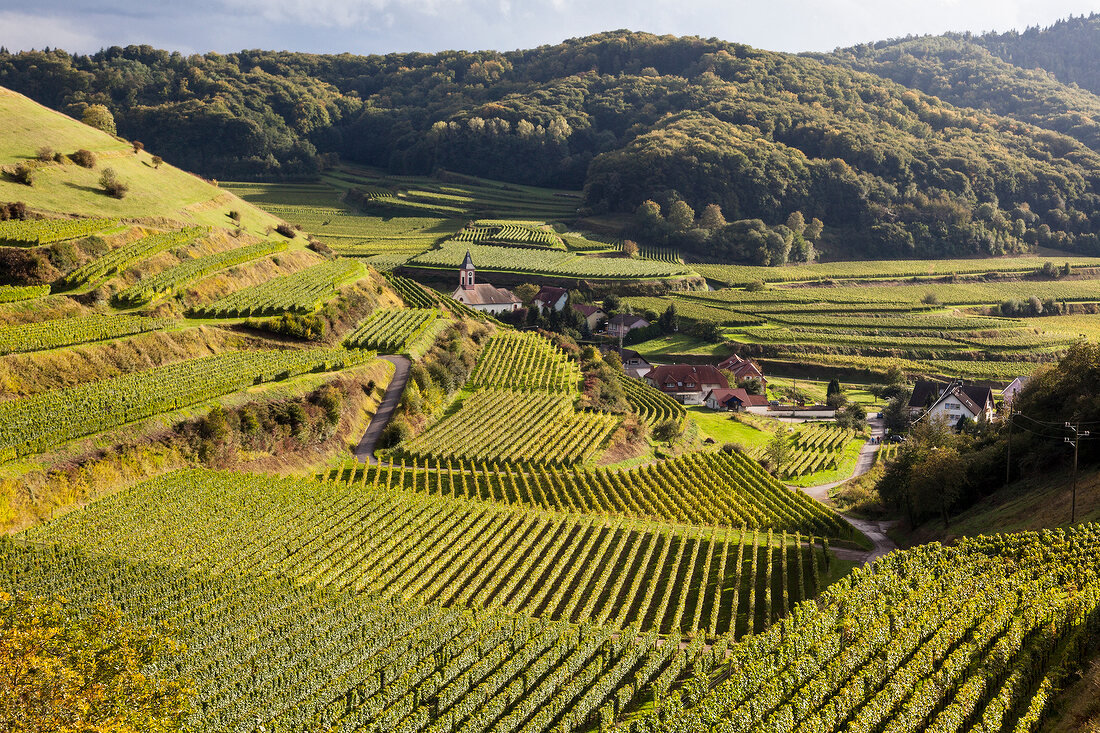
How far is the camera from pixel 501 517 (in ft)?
136

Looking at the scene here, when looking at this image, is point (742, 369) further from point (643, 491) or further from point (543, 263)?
point (643, 491)

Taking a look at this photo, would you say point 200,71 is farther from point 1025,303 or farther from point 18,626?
point 18,626

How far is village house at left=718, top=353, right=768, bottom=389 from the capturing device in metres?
89.1

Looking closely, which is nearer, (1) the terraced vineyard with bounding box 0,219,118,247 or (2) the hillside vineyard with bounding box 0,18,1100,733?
(2) the hillside vineyard with bounding box 0,18,1100,733

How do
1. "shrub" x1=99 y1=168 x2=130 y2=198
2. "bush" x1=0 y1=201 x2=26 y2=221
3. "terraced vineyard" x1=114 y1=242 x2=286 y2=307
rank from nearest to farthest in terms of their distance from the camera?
1. "terraced vineyard" x1=114 y1=242 x2=286 y2=307
2. "bush" x1=0 y1=201 x2=26 y2=221
3. "shrub" x1=99 y1=168 x2=130 y2=198

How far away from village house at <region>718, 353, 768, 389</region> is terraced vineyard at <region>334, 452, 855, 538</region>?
36.3 m

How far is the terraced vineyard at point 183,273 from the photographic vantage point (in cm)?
5369

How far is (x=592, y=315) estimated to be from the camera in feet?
347

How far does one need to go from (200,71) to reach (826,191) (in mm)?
130399

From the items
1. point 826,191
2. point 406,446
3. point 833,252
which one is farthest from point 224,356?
point 826,191

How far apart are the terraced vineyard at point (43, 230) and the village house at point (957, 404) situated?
63539 mm

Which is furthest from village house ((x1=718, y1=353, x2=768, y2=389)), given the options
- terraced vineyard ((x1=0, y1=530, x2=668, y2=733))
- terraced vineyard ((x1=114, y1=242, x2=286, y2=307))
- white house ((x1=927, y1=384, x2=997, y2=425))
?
terraced vineyard ((x1=0, y1=530, x2=668, y2=733))

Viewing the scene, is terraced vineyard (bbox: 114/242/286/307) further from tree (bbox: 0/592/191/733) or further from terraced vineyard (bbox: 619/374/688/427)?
tree (bbox: 0/592/191/733)

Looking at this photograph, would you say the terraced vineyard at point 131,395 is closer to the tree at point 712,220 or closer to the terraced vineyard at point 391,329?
the terraced vineyard at point 391,329
